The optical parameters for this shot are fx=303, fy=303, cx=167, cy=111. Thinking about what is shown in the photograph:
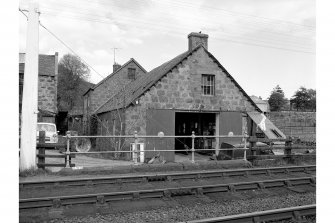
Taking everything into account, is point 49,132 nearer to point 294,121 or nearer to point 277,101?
point 294,121

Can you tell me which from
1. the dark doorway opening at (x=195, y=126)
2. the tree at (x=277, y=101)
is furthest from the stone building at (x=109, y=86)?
the tree at (x=277, y=101)

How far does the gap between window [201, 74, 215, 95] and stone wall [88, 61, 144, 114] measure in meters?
13.8

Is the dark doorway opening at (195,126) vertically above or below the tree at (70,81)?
below

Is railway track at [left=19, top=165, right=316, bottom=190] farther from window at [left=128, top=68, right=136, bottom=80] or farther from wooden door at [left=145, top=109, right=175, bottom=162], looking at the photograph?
window at [left=128, top=68, right=136, bottom=80]

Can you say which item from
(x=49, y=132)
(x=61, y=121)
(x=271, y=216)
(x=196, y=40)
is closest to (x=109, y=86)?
(x=49, y=132)

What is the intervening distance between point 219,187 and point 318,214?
5.28 m

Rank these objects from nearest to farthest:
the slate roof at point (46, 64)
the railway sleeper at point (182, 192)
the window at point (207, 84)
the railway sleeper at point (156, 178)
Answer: the railway sleeper at point (182, 192) → the railway sleeper at point (156, 178) → the window at point (207, 84) → the slate roof at point (46, 64)

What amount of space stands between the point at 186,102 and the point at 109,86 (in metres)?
15.5

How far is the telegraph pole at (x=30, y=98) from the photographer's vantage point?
9.31m

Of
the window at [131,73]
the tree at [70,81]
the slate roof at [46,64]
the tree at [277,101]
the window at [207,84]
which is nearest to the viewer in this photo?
the window at [207,84]

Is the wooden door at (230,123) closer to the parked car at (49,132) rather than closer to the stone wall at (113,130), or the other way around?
the stone wall at (113,130)

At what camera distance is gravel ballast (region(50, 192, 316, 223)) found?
576cm

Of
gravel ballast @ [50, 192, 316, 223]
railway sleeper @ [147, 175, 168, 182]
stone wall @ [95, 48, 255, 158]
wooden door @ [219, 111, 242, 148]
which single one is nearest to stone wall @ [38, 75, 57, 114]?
stone wall @ [95, 48, 255, 158]

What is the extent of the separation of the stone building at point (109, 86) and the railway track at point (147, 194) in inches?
910
